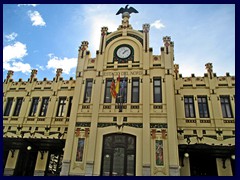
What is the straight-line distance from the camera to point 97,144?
15242 millimetres

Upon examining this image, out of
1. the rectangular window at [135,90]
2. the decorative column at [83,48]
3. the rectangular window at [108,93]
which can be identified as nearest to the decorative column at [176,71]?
the rectangular window at [135,90]

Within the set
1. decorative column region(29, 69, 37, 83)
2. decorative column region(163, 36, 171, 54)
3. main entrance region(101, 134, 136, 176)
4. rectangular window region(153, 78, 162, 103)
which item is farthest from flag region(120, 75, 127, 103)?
decorative column region(29, 69, 37, 83)

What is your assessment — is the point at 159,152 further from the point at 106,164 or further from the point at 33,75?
the point at 33,75

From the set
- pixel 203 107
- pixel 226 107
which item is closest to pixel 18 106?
pixel 203 107

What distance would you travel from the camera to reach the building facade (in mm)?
14734


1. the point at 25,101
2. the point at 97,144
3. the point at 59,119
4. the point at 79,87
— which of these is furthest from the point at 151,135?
the point at 25,101

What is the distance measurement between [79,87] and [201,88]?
36.5 ft

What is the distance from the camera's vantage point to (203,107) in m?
17.6

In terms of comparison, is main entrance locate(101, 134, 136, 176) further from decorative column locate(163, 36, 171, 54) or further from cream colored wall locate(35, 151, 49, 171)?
decorative column locate(163, 36, 171, 54)

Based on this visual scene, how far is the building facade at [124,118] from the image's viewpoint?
580 inches

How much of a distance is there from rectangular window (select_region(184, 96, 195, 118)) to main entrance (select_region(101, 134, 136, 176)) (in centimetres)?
568

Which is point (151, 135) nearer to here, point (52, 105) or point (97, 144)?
point (97, 144)
